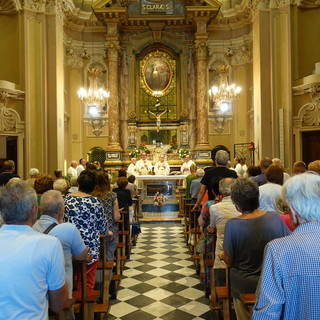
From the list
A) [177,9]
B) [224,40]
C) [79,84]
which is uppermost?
[177,9]

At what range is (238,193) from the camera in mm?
3227

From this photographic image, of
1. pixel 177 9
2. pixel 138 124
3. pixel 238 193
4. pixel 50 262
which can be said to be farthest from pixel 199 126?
pixel 50 262

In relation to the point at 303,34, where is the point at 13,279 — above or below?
below

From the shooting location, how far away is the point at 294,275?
174 cm

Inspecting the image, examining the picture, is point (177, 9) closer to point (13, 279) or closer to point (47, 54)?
point (47, 54)

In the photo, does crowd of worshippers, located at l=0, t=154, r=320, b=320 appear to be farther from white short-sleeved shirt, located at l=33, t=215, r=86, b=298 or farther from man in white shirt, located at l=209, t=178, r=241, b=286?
man in white shirt, located at l=209, t=178, r=241, b=286

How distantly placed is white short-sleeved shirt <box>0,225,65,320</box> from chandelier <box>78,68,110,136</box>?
13339mm

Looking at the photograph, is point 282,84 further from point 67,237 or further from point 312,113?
point 67,237

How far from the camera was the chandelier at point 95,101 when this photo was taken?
15.2 metres

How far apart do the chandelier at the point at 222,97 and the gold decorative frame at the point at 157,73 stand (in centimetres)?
220

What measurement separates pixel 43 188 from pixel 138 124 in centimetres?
1323

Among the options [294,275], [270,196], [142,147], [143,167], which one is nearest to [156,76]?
[142,147]

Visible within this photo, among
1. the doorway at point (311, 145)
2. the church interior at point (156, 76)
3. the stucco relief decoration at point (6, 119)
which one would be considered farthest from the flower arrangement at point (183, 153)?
the stucco relief decoration at point (6, 119)

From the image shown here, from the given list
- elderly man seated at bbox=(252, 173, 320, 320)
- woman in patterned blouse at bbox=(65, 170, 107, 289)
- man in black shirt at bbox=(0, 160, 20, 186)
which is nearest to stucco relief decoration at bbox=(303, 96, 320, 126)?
man in black shirt at bbox=(0, 160, 20, 186)
